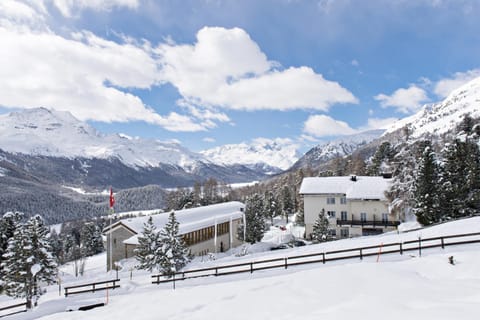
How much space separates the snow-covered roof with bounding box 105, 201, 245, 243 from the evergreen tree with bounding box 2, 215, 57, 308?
17547 mm

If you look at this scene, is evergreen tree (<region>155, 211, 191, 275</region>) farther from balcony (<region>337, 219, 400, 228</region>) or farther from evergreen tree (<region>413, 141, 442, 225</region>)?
balcony (<region>337, 219, 400, 228</region>)

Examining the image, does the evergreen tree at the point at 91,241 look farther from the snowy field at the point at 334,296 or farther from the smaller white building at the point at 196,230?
the snowy field at the point at 334,296

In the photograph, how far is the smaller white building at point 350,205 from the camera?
157 feet

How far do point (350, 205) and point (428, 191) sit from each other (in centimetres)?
1448

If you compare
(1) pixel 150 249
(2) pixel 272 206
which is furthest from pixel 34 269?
(2) pixel 272 206

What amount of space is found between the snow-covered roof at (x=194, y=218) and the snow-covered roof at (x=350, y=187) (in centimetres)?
1579

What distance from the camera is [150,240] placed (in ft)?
110

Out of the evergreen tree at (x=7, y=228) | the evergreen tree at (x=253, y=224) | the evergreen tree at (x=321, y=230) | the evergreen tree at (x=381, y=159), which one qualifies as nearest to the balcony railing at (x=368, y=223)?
the evergreen tree at (x=321, y=230)

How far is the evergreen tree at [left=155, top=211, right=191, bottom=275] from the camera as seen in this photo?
28.3 m

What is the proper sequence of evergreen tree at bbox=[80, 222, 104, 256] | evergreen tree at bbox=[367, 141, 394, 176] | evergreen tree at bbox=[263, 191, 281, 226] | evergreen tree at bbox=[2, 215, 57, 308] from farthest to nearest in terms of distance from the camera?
evergreen tree at bbox=[263, 191, 281, 226], evergreen tree at bbox=[80, 222, 104, 256], evergreen tree at bbox=[367, 141, 394, 176], evergreen tree at bbox=[2, 215, 57, 308]

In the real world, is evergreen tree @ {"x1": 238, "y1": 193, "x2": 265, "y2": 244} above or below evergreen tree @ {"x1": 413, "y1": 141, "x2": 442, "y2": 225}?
below

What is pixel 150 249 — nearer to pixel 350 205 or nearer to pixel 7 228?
pixel 7 228

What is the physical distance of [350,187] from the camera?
167 feet

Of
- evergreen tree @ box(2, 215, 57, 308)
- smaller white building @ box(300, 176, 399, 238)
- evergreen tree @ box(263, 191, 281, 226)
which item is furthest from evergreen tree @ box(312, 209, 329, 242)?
evergreen tree @ box(263, 191, 281, 226)
